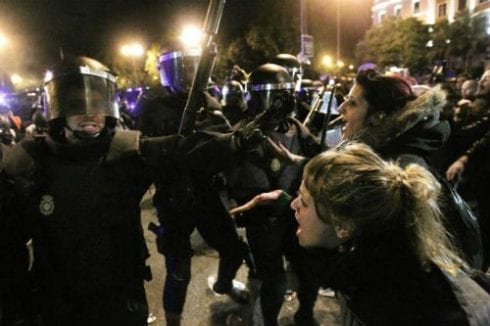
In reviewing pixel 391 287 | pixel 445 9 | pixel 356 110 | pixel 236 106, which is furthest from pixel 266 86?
pixel 445 9

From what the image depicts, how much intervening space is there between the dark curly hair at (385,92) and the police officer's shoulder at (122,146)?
1431mm

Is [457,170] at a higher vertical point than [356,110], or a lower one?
lower

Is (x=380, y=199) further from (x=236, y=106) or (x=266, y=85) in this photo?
(x=236, y=106)

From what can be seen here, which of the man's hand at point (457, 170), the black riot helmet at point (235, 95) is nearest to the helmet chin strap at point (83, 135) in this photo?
the black riot helmet at point (235, 95)

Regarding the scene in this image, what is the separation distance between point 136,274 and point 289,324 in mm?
1942

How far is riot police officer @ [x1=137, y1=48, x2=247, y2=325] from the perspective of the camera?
9.87 ft

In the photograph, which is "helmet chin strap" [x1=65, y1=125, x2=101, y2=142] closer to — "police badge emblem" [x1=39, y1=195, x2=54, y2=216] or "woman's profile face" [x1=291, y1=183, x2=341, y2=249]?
"police badge emblem" [x1=39, y1=195, x2=54, y2=216]

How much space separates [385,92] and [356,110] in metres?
0.23

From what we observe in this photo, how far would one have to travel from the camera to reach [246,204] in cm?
255

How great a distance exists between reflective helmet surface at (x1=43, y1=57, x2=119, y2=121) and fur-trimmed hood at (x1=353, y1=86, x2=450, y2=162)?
1.49 m

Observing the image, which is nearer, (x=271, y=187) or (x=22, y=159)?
(x=22, y=159)

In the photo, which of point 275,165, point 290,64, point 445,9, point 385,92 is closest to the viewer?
point 385,92

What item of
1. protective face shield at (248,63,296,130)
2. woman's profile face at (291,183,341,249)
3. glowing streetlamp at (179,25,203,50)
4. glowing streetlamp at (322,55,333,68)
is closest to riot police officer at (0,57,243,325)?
woman's profile face at (291,183,341,249)

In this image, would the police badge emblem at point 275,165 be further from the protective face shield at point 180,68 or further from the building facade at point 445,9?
the building facade at point 445,9
